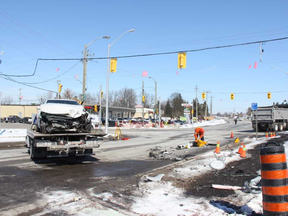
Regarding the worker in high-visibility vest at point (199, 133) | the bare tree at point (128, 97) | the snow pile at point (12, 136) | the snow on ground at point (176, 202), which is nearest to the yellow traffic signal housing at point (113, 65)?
the snow pile at point (12, 136)

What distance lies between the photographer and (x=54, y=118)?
9.15 meters

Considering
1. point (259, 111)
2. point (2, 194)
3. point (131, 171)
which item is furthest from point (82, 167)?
point (259, 111)

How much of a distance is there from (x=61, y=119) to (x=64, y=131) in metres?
0.42

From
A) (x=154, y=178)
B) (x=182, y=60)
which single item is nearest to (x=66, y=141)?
(x=154, y=178)

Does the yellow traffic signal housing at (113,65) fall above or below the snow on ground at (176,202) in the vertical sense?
above

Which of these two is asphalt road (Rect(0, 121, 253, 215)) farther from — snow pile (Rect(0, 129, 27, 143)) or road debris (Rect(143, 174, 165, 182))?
snow pile (Rect(0, 129, 27, 143))

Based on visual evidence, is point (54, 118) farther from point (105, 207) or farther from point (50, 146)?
point (105, 207)

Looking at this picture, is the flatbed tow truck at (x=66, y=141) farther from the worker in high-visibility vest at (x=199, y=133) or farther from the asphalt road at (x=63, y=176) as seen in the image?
the worker in high-visibility vest at (x=199, y=133)

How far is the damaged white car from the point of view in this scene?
9109mm

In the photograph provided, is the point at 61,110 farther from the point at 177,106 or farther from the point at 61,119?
the point at 177,106

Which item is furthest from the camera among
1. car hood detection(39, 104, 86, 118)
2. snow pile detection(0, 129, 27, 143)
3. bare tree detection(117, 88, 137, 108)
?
bare tree detection(117, 88, 137, 108)

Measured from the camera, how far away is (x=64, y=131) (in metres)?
9.29

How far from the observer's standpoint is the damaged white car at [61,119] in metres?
9.11

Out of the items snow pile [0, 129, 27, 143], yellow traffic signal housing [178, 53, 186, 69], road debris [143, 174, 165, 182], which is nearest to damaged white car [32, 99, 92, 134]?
road debris [143, 174, 165, 182]
